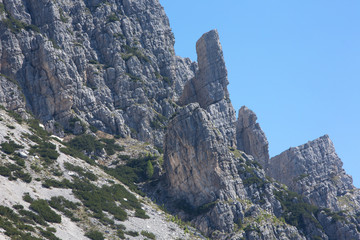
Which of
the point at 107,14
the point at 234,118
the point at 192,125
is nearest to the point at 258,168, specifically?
the point at 234,118

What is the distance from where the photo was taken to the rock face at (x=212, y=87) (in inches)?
5704

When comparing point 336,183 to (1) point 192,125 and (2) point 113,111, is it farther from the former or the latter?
(2) point 113,111

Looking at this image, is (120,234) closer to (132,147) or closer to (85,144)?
(85,144)

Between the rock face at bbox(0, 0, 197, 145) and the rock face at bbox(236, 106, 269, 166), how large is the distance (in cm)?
2223

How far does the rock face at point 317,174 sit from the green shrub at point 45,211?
8688cm

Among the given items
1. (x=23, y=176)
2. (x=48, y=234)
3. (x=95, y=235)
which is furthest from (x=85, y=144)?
(x=48, y=234)

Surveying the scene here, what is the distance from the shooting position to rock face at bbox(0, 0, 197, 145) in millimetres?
119375

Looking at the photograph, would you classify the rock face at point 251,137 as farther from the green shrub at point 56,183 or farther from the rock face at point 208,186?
the green shrub at point 56,183

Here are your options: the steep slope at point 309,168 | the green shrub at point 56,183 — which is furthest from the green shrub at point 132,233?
the steep slope at point 309,168

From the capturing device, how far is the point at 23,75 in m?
119

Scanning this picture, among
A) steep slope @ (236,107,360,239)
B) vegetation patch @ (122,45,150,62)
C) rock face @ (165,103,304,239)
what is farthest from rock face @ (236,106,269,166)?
vegetation patch @ (122,45,150,62)

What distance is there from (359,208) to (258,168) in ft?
109

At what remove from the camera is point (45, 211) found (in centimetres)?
6869

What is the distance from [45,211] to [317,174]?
103m
